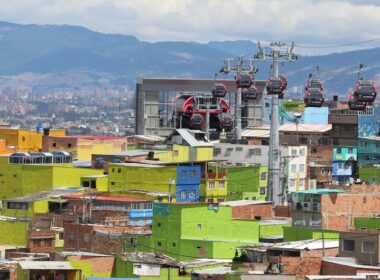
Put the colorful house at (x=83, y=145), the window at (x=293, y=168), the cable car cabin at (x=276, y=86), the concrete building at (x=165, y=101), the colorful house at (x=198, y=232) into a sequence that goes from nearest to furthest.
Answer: the colorful house at (x=198, y=232), the cable car cabin at (x=276, y=86), the window at (x=293, y=168), the colorful house at (x=83, y=145), the concrete building at (x=165, y=101)

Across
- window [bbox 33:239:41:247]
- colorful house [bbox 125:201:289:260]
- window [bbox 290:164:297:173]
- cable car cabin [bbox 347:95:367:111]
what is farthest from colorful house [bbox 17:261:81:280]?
window [bbox 290:164:297:173]

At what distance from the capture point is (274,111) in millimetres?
81312

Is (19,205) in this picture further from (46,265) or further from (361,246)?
(361,246)

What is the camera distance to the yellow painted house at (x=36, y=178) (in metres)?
77.7

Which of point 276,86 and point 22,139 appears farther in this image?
point 22,139

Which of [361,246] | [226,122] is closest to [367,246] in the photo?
[361,246]

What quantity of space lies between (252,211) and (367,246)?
20395 millimetres

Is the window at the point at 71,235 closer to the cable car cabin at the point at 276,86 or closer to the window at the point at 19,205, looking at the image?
the window at the point at 19,205

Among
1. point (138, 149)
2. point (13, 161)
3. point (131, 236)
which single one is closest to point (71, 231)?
point (131, 236)

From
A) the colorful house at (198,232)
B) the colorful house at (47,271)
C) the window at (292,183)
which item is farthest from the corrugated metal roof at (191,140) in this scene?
the colorful house at (47,271)

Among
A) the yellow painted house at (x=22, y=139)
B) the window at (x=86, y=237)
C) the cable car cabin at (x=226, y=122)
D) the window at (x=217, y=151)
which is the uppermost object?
the cable car cabin at (x=226, y=122)

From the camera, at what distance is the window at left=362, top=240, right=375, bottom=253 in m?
45.3

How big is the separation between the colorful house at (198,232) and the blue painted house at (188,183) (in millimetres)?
11806

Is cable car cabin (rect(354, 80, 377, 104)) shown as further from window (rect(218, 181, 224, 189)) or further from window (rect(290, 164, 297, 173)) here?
window (rect(290, 164, 297, 173))
